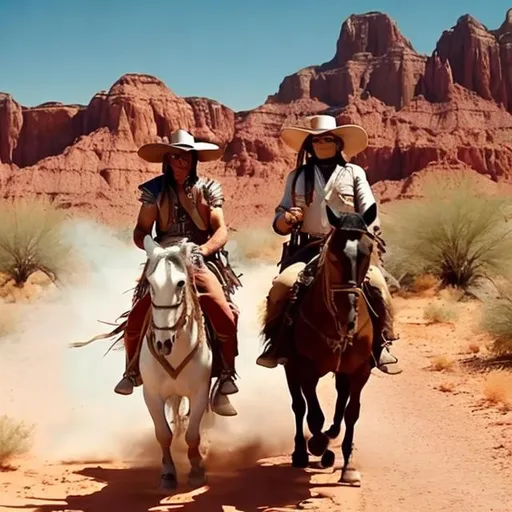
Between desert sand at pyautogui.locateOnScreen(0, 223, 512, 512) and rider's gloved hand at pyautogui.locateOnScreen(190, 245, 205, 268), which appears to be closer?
rider's gloved hand at pyautogui.locateOnScreen(190, 245, 205, 268)

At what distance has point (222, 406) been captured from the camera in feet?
22.1

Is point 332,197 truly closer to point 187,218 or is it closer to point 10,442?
point 187,218

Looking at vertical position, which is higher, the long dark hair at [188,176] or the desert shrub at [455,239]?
the desert shrub at [455,239]

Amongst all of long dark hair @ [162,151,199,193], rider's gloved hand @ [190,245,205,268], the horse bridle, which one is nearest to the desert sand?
the horse bridle

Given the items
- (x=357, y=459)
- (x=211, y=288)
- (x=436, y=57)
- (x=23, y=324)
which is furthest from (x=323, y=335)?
(x=436, y=57)

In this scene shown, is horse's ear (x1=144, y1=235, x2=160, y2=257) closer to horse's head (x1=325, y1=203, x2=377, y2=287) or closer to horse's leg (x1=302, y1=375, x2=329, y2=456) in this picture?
horse's head (x1=325, y1=203, x2=377, y2=287)

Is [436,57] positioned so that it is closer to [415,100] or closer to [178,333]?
[415,100]

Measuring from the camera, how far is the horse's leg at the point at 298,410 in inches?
272

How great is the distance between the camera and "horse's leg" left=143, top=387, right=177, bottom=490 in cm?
609

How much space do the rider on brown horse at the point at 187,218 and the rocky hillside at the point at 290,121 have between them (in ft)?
258

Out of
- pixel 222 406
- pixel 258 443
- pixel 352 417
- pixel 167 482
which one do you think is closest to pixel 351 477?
pixel 352 417

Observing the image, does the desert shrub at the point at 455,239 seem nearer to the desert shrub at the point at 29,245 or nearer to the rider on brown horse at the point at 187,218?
the desert shrub at the point at 29,245

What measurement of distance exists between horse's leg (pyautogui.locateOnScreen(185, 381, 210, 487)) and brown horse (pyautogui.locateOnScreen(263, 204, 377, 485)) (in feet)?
2.89

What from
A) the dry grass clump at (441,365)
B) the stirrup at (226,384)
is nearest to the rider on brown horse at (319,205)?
the stirrup at (226,384)
